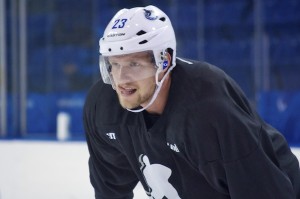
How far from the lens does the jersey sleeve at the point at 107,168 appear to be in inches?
64.0

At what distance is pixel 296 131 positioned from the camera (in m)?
4.42

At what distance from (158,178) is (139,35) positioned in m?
0.39

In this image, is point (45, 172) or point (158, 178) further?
point (45, 172)

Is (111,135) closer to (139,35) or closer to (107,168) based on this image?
(107,168)

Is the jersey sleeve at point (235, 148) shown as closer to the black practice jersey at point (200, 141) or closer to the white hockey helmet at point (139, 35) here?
the black practice jersey at point (200, 141)

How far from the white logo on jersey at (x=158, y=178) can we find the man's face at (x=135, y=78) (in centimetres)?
21

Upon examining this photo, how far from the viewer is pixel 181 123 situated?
4.22 feet

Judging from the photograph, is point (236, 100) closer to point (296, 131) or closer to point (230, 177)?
point (230, 177)

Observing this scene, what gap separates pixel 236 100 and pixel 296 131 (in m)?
3.30

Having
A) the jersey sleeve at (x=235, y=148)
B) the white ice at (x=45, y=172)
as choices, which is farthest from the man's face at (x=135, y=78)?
the white ice at (x=45, y=172)

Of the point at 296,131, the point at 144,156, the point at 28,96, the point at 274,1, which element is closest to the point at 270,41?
the point at 274,1

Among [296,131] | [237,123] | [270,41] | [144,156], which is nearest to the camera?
[237,123]

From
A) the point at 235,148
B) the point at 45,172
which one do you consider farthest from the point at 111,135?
the point at 45,172

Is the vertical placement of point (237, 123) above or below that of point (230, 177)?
above
